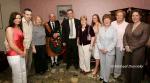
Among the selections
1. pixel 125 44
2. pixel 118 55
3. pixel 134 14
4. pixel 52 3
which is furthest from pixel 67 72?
pixel 52 3

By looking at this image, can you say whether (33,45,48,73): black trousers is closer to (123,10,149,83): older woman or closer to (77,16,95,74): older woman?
(77,16,95,74): older woman

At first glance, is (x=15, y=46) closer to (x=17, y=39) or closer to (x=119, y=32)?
(x=17, y=39)

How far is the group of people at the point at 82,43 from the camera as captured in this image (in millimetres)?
3166

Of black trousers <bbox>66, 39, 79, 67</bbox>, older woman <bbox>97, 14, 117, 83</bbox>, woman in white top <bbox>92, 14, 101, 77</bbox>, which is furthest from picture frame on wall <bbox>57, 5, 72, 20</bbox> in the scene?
older woman <bbox>97, 14, 117, 83</bbox>

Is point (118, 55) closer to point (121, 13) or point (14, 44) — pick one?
point (121, 13)

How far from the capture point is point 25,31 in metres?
4.03

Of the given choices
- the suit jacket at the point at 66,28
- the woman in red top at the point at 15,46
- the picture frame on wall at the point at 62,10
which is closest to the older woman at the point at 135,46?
the suit jacket at the point at 66,28

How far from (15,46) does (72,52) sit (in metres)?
2.14

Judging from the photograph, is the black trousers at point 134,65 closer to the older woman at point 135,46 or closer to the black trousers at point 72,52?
the older woman at point 135,46

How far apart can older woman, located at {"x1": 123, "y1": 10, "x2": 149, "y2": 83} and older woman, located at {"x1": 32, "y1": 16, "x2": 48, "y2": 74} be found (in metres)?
1.96

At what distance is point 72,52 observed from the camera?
4996 millimetres

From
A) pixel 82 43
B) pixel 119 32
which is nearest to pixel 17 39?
pixel 82 43

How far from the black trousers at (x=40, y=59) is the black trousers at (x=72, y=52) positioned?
0.59 m

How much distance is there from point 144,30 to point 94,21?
4.93 ft
